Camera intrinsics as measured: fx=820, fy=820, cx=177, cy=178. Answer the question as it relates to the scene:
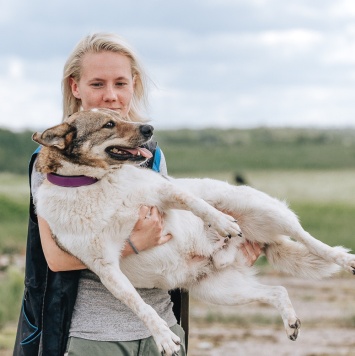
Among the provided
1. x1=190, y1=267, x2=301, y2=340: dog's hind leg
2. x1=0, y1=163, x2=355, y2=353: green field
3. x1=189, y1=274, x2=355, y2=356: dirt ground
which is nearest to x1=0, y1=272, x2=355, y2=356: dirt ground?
x1=189, y1=274, x2=355, y2=356: dirt ground

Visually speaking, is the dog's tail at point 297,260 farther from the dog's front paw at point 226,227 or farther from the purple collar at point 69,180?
the purple collar at point 69,180

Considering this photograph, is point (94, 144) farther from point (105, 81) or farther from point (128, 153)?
point (105, 81)

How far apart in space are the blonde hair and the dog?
24 centimetres

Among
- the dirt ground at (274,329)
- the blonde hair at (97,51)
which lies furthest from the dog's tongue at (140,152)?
the dirt ground at (274,329)

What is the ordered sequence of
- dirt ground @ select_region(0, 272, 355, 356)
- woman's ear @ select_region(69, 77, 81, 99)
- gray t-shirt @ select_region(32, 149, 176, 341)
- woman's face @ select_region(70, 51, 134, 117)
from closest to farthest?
gray t-shirt @ select_region(32, 149, 176, 341)
woman's face @ select_region(70, 51, 134, 117)
woman's ear @ select_region(69, 77, 81, 99)
dirt ground @ select_region(0, 272, 355, 356)

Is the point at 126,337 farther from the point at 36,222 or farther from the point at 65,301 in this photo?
the point at 36,222

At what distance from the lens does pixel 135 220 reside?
13.2 feet

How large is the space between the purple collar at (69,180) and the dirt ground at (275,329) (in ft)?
18.2

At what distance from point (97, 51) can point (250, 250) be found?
1.38 metres

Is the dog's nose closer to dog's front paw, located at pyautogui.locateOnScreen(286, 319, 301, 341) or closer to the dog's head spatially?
the dog's head

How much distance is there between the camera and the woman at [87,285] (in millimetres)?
3891

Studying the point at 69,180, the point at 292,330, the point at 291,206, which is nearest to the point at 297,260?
the point at 292,330

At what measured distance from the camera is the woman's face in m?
4.11

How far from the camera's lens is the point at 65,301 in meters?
3.88
